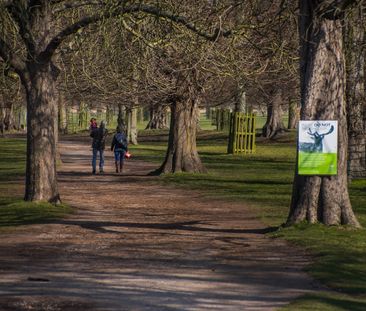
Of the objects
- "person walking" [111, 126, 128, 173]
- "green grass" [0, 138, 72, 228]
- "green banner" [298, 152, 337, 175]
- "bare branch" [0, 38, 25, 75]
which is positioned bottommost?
"green grass" [0, 138, 72, 228]

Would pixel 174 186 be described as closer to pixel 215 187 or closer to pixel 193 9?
pixel 215 187

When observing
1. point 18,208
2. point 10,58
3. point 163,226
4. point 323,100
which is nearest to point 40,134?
point 18,208

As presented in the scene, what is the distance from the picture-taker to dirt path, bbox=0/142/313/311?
10.9 metres

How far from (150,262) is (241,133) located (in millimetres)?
36339

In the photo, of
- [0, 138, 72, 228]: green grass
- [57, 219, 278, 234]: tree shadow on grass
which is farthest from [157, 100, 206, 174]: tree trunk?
[57, 219, 278, 234]: tree shadow on grass

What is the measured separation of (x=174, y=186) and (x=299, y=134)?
40.5 ft

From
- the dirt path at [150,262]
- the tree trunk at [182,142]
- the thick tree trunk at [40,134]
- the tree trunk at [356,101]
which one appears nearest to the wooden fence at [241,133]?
the tree trunk at [182,142]

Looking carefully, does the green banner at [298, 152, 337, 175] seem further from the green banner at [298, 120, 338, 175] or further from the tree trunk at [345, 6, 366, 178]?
the tree trunk at [345, 6, 366, 178]

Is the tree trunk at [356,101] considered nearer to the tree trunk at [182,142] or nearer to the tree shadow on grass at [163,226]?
the tree trunk at [182,142]

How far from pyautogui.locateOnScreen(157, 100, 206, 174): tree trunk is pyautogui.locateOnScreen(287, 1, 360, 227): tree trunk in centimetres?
1635

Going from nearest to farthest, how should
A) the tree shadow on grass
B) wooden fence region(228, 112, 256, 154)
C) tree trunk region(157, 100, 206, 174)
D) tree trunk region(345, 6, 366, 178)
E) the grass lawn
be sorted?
the grass lawn
the tree shadow on grass
tree trunk region(345, 6, 366, 178)
tree trunk region(157, 100, 206, 174)
wooden fence region(228, 112, 256, 154)

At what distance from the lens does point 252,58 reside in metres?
27.5

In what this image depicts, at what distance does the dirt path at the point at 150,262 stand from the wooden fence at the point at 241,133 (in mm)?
26168

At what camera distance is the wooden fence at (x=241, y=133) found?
49.6 metres
